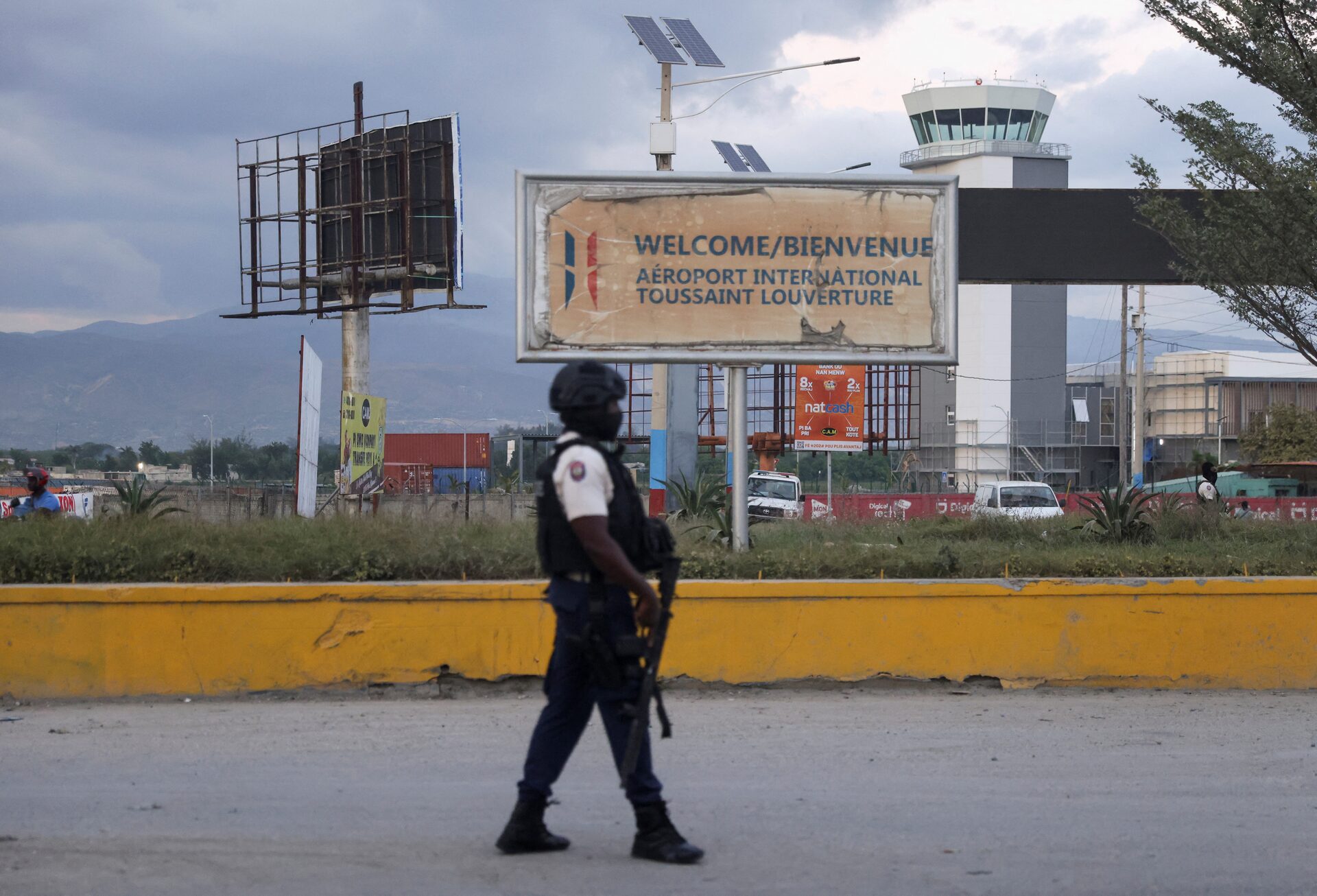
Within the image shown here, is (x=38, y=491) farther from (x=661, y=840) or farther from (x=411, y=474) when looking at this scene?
(x=411, y=474)

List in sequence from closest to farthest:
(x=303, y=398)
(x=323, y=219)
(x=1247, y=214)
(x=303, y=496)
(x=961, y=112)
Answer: (x=1247, y=214), (x=303, y=398), (x=303, y=496), (x=323, y=219), (x=961, y=112)

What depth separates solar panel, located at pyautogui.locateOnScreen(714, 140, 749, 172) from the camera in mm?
24578

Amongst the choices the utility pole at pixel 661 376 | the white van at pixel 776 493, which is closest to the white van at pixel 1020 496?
the white van at pixel 776 493

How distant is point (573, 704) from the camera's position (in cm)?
462

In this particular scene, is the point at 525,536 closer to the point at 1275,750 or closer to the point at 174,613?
the point at 174,613

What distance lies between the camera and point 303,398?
13.4m

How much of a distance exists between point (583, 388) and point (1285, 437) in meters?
68.5

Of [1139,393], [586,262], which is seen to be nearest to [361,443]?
[586,262]

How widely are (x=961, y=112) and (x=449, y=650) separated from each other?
3514 inches

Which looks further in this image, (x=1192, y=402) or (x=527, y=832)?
(x=1192, y=402)

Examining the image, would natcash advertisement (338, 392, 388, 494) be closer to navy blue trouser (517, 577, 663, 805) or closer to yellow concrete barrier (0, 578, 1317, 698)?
yellow concrete barrier (0, 578, 1317, 698)

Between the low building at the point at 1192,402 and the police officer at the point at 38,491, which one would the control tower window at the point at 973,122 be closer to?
the low building at the point at 1192,402

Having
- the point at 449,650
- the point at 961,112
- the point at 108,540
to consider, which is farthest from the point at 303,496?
the point at 961,112

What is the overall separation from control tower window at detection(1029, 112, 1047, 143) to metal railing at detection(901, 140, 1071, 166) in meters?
0.53
